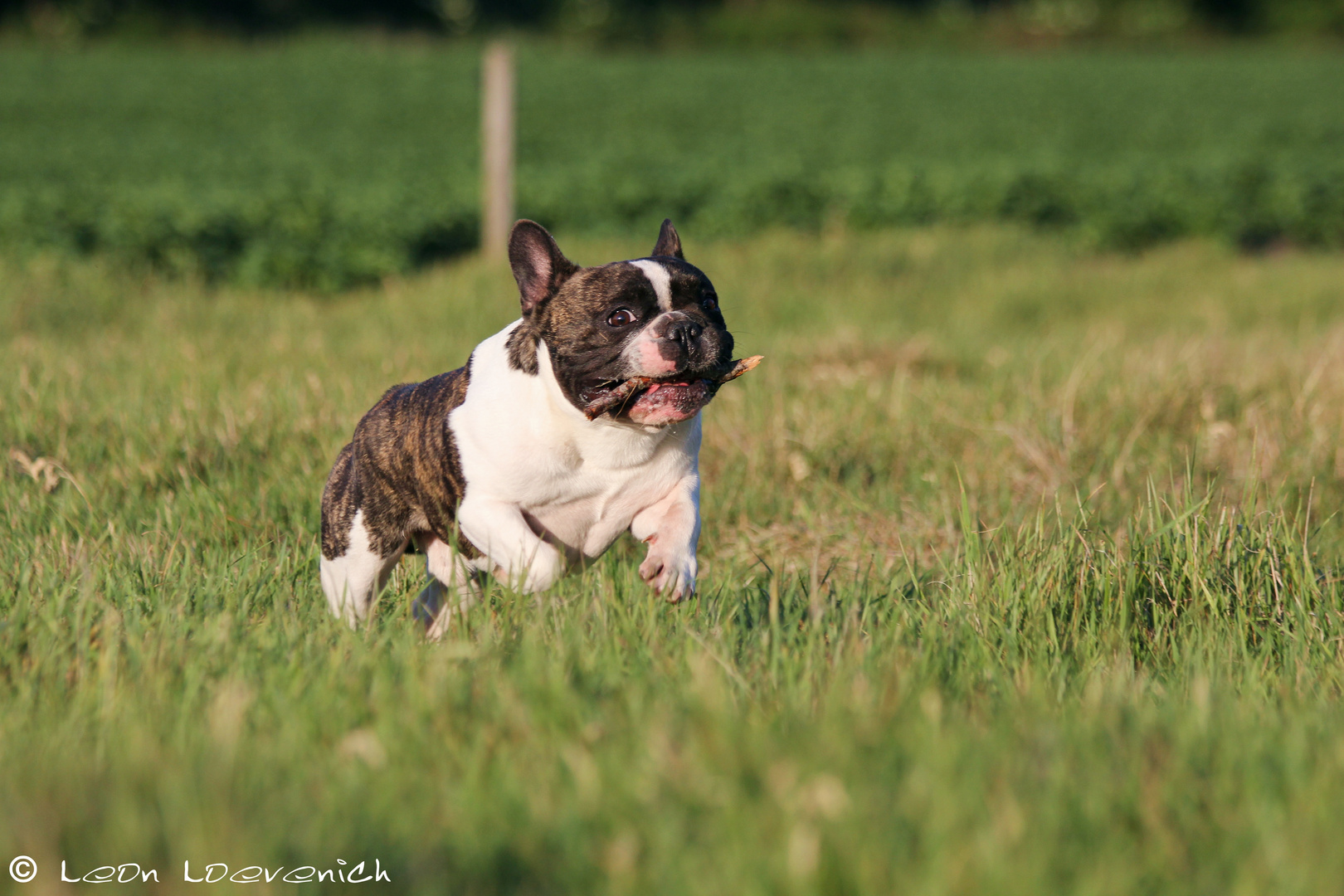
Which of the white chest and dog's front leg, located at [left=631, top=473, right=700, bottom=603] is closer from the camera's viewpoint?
dog's front leg, located at [left=631, top=473, right=700, bottom=603]

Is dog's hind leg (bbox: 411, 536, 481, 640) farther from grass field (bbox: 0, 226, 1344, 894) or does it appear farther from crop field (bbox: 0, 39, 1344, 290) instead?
crop field (bbox: 0, 39, 1344, 290)

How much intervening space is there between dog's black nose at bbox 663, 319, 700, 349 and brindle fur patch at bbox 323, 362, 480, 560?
753 mm

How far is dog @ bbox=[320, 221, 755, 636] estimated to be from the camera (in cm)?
335

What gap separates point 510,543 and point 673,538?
0.47 m

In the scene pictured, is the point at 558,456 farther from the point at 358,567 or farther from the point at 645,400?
the point at 358,567

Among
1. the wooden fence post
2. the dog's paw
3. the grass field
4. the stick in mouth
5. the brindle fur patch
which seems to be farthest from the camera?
the wooden fence post

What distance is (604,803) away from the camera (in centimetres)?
177

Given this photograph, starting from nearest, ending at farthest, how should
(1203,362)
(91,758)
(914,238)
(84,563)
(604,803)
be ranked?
(604,803)
(91,758)
(84,563)
(1203,362)
(914,238)

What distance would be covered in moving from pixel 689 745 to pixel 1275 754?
3.29ft

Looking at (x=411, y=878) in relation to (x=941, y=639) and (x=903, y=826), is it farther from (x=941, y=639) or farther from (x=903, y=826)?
(x=941, y=639)

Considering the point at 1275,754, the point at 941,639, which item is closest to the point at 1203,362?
the point at 941,639

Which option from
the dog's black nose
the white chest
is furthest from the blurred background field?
the dog's black nose

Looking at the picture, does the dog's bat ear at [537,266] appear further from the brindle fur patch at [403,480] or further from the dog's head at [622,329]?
the brindle fur patch at [403,480]

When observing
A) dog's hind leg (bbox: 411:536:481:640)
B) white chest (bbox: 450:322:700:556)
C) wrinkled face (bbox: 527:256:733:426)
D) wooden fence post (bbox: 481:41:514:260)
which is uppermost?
wooden fence post (bbox: 481:41:514:260)
